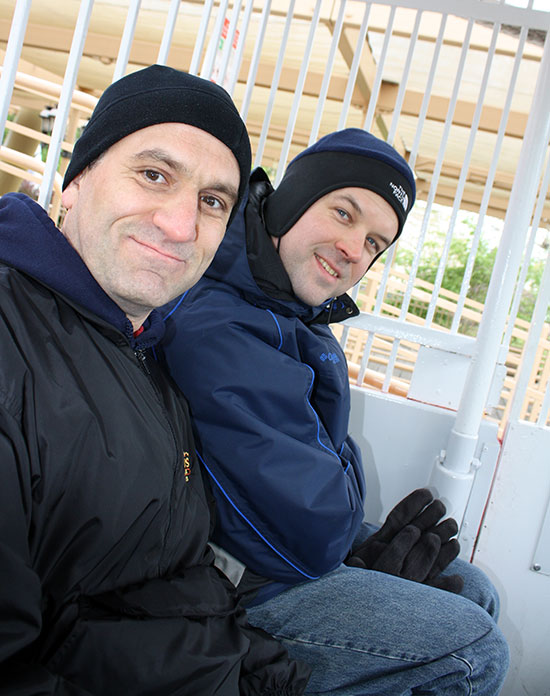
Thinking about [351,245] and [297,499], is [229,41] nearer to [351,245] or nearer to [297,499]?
[351,245]

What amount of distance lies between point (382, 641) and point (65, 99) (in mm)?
1662

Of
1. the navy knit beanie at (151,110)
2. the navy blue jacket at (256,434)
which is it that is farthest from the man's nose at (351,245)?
the navy knit beanie at (151,110)

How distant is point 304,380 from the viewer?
1.50 meters

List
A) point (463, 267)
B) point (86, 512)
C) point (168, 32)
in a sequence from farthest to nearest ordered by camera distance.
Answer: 1. point (463, 267)
2. point (168, 32)
3. point (86, 512)

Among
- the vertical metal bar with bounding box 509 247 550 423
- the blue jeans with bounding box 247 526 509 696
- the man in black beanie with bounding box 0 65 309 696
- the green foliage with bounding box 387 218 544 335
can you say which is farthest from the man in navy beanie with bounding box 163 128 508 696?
the green foliage with bounding box 387 218 544 335

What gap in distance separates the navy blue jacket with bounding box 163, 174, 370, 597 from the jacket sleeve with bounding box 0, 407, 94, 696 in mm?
618

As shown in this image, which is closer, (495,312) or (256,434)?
(256,434)

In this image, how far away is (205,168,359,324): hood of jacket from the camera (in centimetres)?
156

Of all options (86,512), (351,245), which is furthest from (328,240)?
(86,512)

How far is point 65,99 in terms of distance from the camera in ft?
5.37

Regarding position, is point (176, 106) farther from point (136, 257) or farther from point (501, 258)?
point (501, 258)

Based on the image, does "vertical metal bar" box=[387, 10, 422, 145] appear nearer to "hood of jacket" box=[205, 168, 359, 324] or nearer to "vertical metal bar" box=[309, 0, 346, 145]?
"vertical metal bar" box=[309, 0, 346, 145]

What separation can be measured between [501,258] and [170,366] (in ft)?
4.62

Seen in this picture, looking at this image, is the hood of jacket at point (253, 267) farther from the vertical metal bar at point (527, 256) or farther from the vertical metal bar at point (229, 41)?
the vertical metal bar at point (527, 256)
